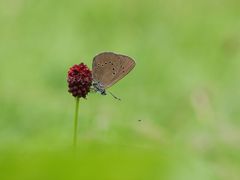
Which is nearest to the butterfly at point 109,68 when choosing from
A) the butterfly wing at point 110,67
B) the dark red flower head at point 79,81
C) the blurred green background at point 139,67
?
the butterfly wing at point 110,67

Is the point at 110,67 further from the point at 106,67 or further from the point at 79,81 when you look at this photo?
the point at 79,81

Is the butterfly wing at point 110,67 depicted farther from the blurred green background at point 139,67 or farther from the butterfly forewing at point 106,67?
the blurred green background at point 139,67

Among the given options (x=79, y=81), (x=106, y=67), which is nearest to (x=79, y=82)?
(x=79, y=81)

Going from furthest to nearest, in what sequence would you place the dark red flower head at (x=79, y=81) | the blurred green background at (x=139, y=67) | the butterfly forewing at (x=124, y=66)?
1. the blurred green background at (x=139, y=67)
2. the butterfly forewing at (x=124, y=66)
3. the dark red flower head at (x=79, y=81)

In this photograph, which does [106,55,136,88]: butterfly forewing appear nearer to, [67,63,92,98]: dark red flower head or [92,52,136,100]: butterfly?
[92,52,136,100]: butterfly

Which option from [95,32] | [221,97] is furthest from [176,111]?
[95,32]

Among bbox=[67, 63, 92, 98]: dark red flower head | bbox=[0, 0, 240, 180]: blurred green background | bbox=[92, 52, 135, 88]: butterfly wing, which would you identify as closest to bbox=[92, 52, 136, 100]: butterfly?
bbox=[92, 52, 135, 88]: butterfly wing
